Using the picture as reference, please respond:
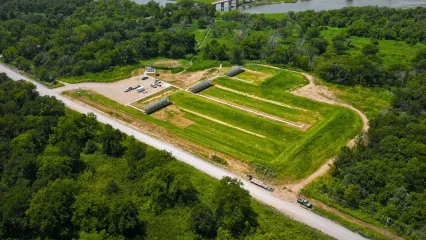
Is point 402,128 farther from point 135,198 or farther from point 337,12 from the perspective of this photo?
point 337,12

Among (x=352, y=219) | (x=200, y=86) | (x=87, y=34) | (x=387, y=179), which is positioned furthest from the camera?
(x=87, y=34)

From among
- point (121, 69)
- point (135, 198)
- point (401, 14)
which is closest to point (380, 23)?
point (401, 14)

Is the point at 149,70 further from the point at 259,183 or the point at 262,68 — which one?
the point at 259,183

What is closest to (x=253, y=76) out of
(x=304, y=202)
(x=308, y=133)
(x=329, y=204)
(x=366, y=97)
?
(x=366, y=97)

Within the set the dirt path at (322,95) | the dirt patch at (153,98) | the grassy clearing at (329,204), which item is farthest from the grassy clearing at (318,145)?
the dirt patch at (153,98)

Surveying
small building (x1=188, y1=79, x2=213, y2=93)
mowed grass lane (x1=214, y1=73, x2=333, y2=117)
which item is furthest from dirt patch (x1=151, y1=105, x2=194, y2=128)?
mowed grass lane (x1=214, y1=73, x2=333, y2=117)
